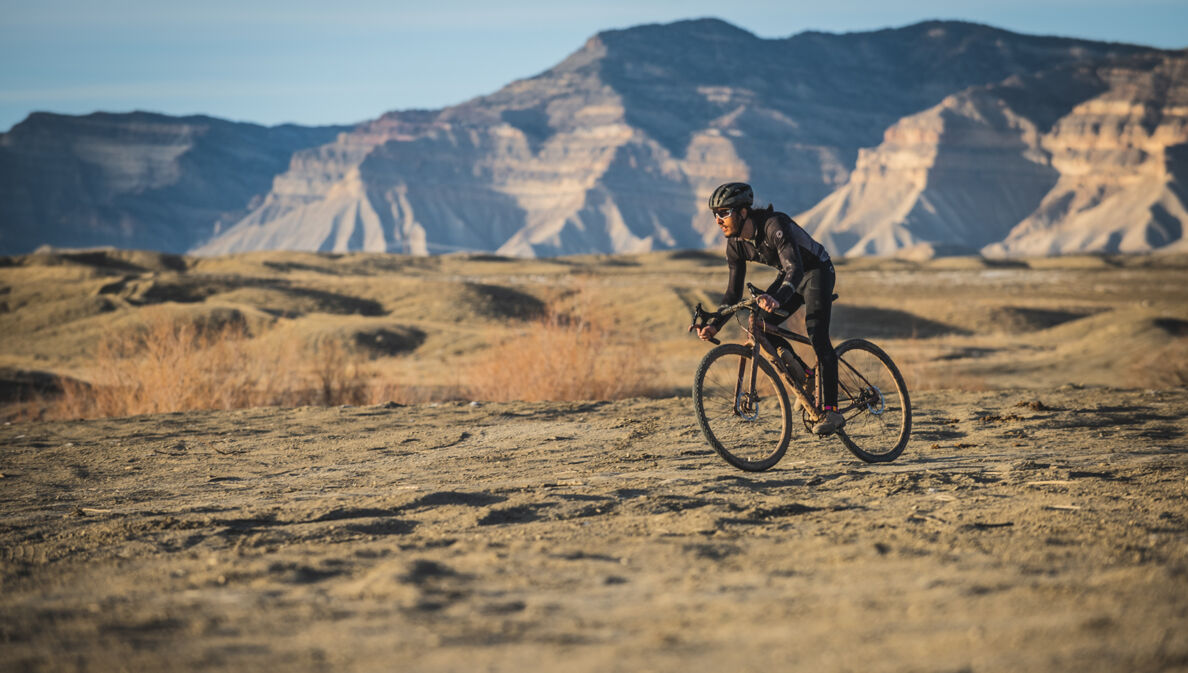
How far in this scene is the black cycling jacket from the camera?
7.54 metres

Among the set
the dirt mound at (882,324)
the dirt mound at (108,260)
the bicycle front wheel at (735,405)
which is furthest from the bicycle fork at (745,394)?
the dirt mound at (108,260)

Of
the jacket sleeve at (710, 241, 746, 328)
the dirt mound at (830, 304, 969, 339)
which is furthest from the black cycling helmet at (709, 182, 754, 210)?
the dirt mound at (830, 304, 969, 339)

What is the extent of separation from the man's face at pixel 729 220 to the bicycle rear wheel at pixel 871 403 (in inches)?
52.1

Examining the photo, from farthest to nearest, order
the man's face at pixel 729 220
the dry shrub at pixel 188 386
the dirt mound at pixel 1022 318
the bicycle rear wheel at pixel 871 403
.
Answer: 1. the dirt mound at pixel 1022 318
2. the dry shrub at pixel 188 386
3. the bicycle rear wheel at pixel 871 403
4. the man's face at pixel 729 220

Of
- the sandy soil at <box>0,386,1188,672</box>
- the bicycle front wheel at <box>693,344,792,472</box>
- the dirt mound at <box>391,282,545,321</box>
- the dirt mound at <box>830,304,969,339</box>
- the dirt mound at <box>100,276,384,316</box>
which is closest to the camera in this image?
the sandy soil at <box>0,386,1188,672</box>

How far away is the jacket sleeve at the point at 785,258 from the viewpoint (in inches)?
295

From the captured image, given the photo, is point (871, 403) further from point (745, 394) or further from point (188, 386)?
point (188, 386)

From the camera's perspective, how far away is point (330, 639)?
414 cm

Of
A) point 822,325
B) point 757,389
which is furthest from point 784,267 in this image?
point 757,389

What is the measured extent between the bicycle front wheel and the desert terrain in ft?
0.74

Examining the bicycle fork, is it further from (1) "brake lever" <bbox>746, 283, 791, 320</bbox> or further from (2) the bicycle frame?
(1) "brake lever" <bbox>746, 283, 791, 320</bbox>

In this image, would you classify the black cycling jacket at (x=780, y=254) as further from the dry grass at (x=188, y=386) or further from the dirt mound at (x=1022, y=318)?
the dirt mound at (x=1022, y=318)

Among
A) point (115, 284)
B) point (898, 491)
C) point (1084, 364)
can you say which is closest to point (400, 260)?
point (115, 284)

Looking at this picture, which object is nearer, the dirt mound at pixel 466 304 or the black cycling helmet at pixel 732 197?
the black cycling helmet at pixel 732 197
